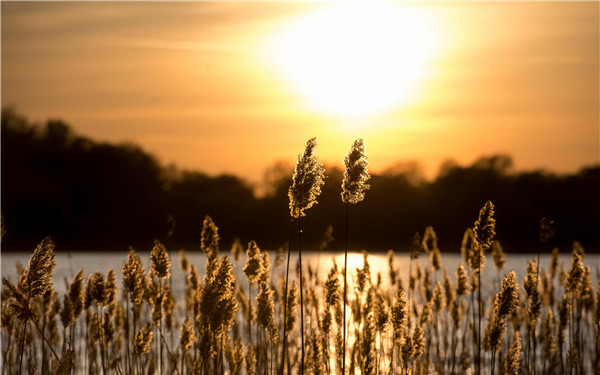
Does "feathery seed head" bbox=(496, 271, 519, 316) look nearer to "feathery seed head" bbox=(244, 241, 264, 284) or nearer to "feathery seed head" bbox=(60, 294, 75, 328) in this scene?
"feathery seed head" bbox=(244, 241, 264, 284)

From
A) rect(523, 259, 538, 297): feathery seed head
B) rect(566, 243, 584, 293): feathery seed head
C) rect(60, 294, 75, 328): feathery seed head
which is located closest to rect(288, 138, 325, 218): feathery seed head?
rect(523, 259, 538, 297): feathery seed head

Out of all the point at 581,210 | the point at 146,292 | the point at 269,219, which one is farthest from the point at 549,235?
the point at 581,210

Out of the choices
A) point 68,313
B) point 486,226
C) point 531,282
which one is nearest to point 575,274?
point 531,282

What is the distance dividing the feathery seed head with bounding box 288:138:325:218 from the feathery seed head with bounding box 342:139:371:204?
171 millimetres

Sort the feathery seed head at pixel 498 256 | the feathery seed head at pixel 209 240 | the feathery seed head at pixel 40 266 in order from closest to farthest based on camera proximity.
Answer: the feathery seed head at pixel 40 266, the feathery seed head at pixel 209 240, the feathery seed head at pixel 498 256

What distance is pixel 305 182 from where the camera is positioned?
463 cm

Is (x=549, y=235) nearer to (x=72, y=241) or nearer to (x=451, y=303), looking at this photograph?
(x=451, y=303)

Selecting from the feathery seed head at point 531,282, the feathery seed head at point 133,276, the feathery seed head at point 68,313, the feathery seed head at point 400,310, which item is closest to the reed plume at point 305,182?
the feathery seed head at point 400,310

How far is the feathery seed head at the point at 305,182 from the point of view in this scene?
15.2ft

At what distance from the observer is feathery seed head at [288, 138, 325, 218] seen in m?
4.62

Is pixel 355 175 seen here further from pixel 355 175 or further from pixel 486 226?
pixel 486 226

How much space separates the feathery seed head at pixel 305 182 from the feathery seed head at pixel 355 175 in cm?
17

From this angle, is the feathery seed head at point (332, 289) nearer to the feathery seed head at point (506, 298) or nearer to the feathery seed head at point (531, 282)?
the feathery seed head at point (506, 298)

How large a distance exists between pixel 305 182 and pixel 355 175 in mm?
318
